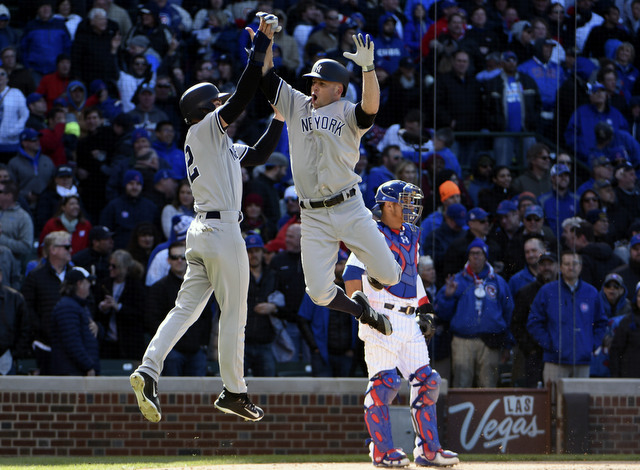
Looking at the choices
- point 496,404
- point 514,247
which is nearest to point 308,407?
point 496,404

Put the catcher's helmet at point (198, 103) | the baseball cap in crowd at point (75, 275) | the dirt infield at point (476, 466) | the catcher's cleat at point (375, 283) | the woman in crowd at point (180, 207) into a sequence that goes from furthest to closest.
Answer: the woman in crowd at point (180, 207), the baseball cap in crowd at point (75, 275), the dirt infield at point (476, 466), the catcher's cleat at point (375, 283), the catcher's helmet at point (198, 103)

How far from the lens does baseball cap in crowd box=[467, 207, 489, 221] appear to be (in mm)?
9227

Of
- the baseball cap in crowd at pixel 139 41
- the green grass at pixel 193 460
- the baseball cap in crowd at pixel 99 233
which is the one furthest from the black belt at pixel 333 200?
the baseball cap in crowd at pixel 139 41

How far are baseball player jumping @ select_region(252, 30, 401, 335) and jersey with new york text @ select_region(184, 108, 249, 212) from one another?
1.47 ft

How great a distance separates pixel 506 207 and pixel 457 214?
1.65 ft

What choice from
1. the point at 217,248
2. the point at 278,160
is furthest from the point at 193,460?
the point at 278,160

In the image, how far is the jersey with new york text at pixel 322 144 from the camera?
250 inches

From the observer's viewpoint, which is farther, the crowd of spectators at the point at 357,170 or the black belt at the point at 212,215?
the crowd of spectators at the point at 357,170

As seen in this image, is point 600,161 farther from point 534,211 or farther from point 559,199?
point 534,211

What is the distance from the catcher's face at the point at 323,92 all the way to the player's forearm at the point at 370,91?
32 cm

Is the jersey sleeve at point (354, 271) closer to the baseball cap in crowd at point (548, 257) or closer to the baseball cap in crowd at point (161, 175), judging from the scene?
the baseball cap in crowd at point (548, 257)

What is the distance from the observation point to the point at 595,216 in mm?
9547

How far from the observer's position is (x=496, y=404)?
884 centimetres

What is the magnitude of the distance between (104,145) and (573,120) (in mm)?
4433
